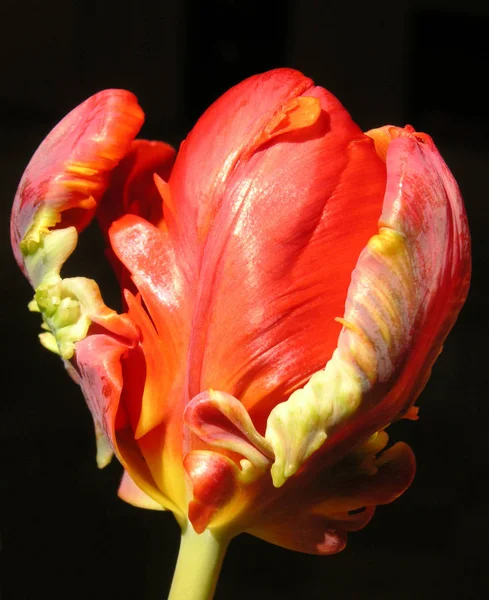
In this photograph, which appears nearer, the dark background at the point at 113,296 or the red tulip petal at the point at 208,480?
the red tulip petal at the point at 208,480

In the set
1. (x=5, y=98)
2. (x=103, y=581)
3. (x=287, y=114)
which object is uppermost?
(x=287, y=114)

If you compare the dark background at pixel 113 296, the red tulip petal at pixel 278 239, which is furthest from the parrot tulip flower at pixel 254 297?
the dark background at pixel 113 296

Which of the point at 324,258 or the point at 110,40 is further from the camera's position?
the point at 110,40

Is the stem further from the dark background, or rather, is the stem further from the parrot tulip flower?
the dark background

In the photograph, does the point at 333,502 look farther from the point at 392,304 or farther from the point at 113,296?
the point at 113,296

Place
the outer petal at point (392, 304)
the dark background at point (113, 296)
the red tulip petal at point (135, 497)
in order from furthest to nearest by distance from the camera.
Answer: the dark background at point (113, 296)
the red tulip petal at point (135, 497)
the outer petal at point (392, 304)

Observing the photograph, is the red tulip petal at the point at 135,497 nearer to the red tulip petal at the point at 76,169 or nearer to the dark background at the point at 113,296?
the red tulip petal at the point at 76,169

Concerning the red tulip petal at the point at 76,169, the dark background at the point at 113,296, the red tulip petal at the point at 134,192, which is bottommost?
the dark background at the point at 113,296

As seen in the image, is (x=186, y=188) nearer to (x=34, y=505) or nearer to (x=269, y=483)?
(x=269, y=483)

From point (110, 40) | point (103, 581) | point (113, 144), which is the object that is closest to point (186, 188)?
point (113, 144)
